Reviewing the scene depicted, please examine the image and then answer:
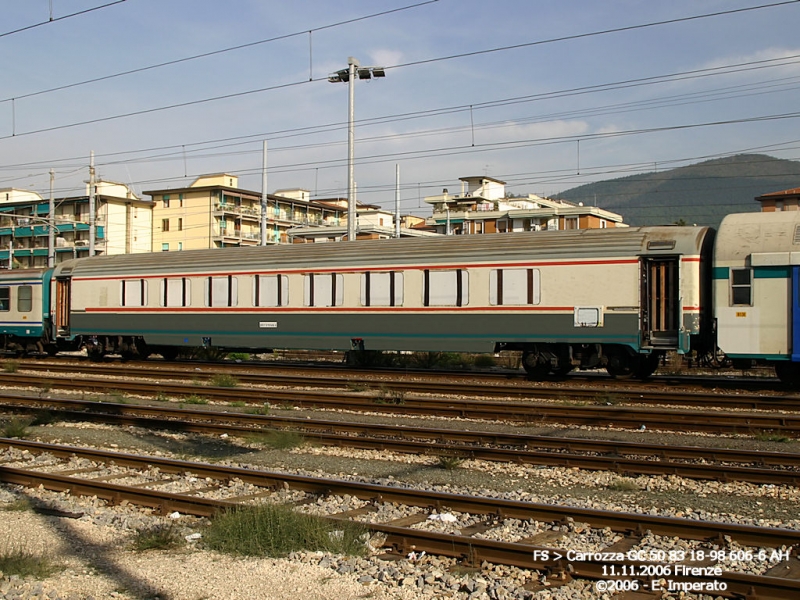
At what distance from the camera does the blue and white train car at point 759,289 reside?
16.2 meters

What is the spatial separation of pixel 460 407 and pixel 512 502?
22.9 ft

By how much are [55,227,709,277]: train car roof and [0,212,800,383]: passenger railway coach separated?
0.13 feet

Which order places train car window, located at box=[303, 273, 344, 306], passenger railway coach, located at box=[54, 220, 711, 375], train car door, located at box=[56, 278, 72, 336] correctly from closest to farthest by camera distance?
passenger railway coach, located at box=[54, 220, 711, 375] → train car window, located at box=[303, 273, 344, 306] → train car door, located at box=[56, 278, 72, 336]

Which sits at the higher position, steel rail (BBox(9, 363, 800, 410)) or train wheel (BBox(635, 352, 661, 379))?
train wheel (BBox(635, 352, 661, 379))

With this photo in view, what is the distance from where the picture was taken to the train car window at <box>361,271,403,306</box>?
21203mm

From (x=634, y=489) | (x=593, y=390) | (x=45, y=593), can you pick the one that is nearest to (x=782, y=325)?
(x=593, y=390)

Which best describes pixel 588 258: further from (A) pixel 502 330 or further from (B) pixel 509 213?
(B) pixel 509 213

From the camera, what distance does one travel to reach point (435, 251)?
20.7 metres

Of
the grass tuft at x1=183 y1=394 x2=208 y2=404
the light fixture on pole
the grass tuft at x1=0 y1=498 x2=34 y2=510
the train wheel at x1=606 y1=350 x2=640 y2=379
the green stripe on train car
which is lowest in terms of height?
the grass tuft at x1=0 y1=498 x2=34 y2=510

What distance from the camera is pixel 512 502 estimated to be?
25.9ft

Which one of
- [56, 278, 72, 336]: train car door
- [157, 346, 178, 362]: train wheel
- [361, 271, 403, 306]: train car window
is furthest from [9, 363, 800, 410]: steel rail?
Result: [56, 278, 72, 336]: train car door

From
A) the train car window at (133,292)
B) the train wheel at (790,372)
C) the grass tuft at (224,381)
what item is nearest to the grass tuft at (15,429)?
the grass tuft at (224,381)

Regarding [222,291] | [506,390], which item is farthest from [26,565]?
[222,291]

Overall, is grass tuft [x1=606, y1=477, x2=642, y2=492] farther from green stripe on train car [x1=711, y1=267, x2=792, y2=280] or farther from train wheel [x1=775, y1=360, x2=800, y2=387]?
train wheel [x1=775, y1=360, x2=800, y2=387]
